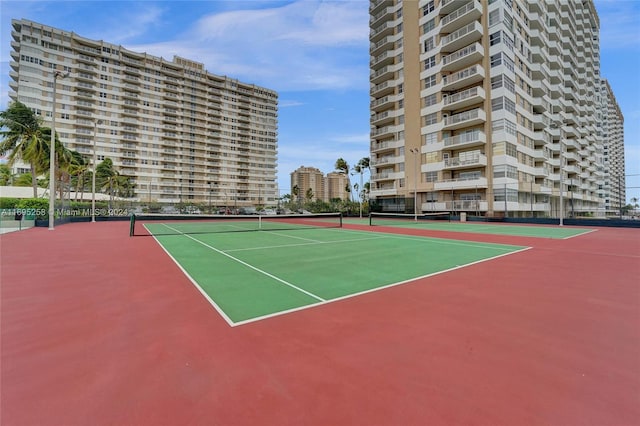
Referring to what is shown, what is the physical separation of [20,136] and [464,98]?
170ft

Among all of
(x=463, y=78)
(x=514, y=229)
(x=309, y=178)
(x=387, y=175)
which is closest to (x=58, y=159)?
(x=387, y=175)

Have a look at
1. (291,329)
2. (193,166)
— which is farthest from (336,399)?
(193,166)

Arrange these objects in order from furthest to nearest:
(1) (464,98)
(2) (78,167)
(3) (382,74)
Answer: (3) (382,74) → (2) (78,167) → (1) (464,98)

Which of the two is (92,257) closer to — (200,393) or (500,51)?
(200,393)

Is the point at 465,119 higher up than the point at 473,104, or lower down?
lower down

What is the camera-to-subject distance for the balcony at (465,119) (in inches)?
1417

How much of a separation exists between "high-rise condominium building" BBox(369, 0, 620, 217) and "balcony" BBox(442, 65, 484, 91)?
0.15 meters

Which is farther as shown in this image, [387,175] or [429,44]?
[387,175]

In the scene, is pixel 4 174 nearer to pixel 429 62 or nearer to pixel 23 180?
pixel 23 180

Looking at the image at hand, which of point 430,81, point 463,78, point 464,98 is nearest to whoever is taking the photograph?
point 463,78

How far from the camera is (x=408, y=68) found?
46.7m

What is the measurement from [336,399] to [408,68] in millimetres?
52927

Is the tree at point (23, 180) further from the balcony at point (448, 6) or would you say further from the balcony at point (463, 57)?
the balcony at point (448, 6)

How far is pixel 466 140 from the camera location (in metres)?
37.2
